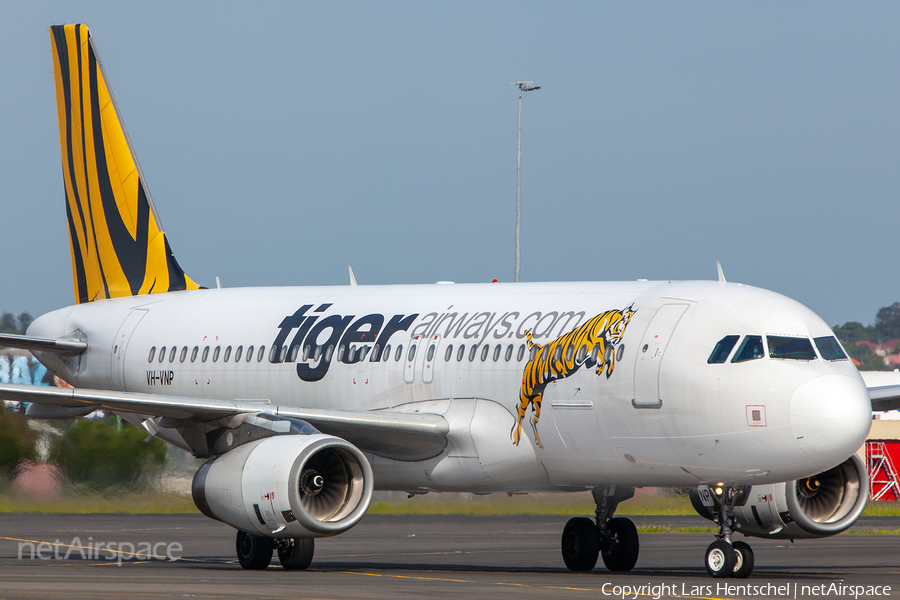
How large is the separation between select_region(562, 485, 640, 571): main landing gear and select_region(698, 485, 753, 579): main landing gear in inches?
98.9

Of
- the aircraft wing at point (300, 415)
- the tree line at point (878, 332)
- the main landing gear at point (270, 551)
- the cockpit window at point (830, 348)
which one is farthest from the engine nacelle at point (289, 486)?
the tree line at point (878, 332)

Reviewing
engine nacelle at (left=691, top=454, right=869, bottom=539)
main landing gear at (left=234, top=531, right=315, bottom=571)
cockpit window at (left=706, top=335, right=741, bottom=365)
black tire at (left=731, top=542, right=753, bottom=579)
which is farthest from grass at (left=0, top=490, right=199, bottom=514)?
cockpit window at (left=706, top=335, right=741, bottom=365)

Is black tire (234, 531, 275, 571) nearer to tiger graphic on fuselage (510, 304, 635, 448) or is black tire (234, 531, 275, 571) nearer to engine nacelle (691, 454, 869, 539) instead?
tiger graphic on fuselage (510, 304, 635, 448)

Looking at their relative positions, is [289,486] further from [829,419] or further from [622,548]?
[829,419]

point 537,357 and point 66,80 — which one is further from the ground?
point 66,80

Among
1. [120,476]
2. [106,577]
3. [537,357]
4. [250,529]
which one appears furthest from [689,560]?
[120,476]

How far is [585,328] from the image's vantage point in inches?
727

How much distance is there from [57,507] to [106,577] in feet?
48.5

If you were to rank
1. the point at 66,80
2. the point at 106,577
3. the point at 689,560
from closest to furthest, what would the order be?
the point at 106,577 → the point at 689,560 → the point at 66,80

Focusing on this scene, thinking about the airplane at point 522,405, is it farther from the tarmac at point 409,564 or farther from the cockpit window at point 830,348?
the tarmac at point 409,564

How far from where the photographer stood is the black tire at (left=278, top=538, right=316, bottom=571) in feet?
64.4

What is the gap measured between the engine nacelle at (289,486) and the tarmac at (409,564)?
0.76m

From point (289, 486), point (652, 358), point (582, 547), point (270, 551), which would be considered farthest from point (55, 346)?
point (652, 358)

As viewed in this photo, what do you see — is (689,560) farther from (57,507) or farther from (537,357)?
(57,507)
